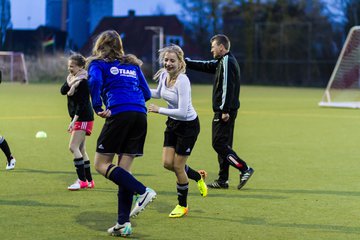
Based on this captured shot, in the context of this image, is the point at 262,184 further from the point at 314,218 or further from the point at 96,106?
the point at 96,106

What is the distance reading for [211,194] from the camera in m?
8.88

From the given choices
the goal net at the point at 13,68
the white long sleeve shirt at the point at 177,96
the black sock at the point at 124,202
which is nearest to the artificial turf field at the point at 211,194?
the black sock at the point at 124,202

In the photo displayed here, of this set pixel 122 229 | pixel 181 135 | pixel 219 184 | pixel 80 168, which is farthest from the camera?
pixel 219 184

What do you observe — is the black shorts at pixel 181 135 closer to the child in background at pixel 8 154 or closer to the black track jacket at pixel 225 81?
the black track jacket at pixel 225 81

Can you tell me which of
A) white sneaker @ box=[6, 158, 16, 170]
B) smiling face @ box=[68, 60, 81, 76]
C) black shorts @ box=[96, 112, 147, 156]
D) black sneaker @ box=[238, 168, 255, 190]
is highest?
smiling face @ box=[68, 60, 81, 76]

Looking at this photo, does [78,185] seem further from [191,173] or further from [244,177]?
[244,177]

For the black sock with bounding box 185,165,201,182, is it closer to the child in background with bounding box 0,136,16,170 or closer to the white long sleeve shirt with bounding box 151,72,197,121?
the white long sleeve shirt with bounding box 151,72,197,121

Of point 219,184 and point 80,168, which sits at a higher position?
point 80,168

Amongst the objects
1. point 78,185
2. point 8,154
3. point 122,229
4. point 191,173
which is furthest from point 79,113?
point 122,229

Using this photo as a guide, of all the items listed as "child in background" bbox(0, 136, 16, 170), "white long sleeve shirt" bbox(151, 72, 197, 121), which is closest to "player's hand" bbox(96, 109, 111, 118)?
"white long sleeve shirt" bbox(151, 72, 197, 121)

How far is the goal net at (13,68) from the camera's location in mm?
53031

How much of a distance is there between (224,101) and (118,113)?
2.82 meters

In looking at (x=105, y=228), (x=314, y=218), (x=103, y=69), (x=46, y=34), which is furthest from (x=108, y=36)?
(x=46, y=34)

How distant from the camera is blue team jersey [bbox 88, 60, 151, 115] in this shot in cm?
659
